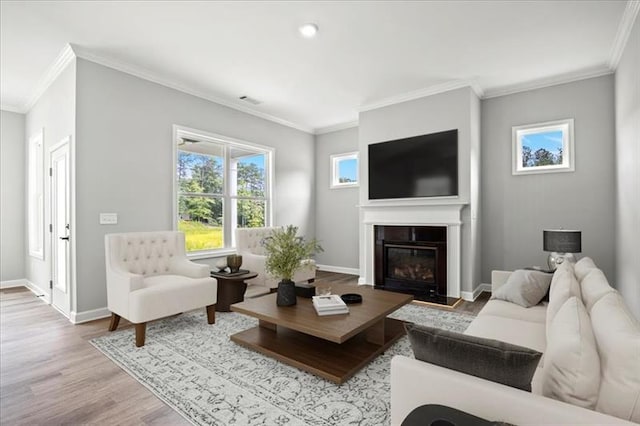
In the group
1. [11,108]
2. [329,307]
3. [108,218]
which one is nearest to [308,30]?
[329,307]

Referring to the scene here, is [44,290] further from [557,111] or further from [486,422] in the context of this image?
[557,111]

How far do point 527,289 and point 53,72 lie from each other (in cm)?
585

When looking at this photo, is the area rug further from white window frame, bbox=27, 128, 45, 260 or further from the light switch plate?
white window frame, bbox=27, 128, 45, 260

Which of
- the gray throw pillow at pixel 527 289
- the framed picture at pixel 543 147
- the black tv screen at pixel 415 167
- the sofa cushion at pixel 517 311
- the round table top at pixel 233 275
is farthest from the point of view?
the black tv screen at pixel 415 167

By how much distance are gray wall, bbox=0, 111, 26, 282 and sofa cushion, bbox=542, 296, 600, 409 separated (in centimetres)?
740

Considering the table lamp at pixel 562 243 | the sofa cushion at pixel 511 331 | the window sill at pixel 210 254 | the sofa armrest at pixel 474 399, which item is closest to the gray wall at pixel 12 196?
the window sill at pixel 210 254

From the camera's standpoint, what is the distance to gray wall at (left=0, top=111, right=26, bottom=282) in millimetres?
5305

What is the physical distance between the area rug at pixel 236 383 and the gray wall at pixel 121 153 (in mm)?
1231

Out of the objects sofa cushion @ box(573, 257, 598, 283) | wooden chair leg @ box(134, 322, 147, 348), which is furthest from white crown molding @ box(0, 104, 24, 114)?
sofa cushion @ box(573, 257, 598, 283)

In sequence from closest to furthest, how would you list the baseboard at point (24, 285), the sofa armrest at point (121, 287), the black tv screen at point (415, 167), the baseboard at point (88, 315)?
the sofa armrest at point (121, 287) → the baseboard at point (88, 315) → the black tv screen at point (415, 167) → the baseboard at point (24, 285)

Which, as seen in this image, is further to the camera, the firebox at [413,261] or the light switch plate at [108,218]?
the firebox at [413,261]

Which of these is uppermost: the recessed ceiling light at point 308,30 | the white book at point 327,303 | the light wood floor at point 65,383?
the recessed ceiling light at point 308,30

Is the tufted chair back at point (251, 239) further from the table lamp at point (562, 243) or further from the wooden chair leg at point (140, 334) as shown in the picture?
the table lamp at point (562, 243)

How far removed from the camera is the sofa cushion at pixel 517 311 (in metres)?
2.37
